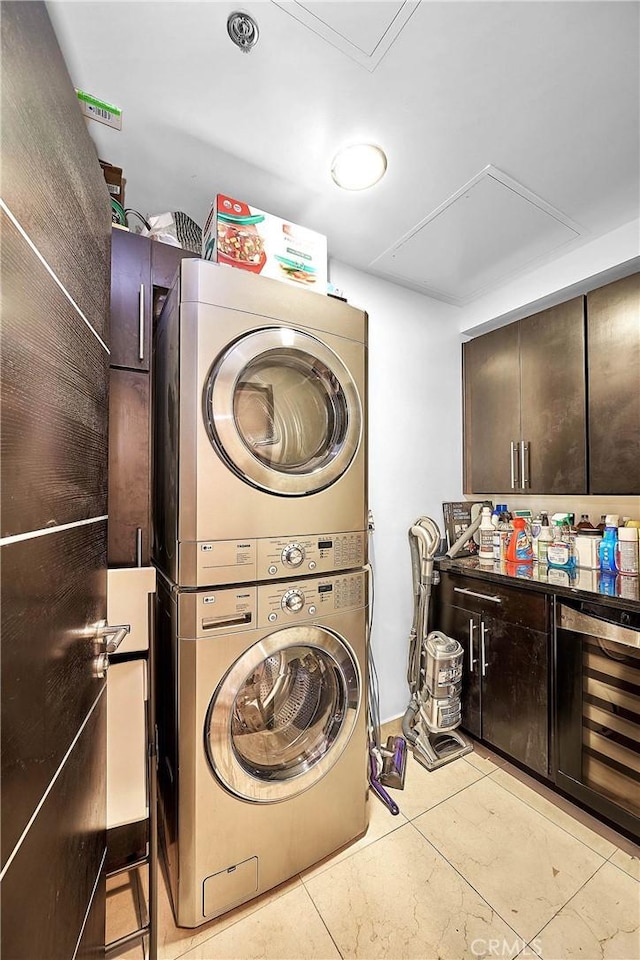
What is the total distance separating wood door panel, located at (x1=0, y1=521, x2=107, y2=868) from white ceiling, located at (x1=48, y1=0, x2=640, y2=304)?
1.35m

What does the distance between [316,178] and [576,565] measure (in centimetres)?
216

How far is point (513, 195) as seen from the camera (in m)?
1.69

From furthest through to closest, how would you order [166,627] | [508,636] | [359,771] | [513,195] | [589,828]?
[508,636]
[513,195]
[589,828]
[359,771]
[166,627]

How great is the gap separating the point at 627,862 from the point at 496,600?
Answer: 94cm

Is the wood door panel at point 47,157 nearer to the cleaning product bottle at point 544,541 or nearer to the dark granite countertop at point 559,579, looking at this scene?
the dark granite countertop at point 559,579

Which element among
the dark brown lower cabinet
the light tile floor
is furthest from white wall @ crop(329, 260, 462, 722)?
the light tile floor

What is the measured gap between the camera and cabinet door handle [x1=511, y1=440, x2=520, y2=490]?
2303mm

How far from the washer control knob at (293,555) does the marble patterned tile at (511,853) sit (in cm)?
120

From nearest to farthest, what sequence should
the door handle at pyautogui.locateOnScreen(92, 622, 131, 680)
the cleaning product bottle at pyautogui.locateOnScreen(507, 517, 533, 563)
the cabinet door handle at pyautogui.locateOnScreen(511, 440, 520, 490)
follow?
the door handle at pyautogui.locateOnScreen(92, 622, 131, 680) → the cleaning product bottle at pyautogui.locateOnScreen(507, 517, 533, 563) → the cabinet door handle at pyautogui.locateOnScreen(511, 440, 520, 490)

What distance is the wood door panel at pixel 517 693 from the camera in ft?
5.58

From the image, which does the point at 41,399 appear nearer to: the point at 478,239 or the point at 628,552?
the point at 478,239

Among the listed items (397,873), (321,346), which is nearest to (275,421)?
(321,346)

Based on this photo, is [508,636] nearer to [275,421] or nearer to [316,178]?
[275,421]

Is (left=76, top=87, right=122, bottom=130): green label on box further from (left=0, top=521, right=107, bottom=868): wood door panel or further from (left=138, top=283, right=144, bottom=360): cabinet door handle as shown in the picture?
(left=0, top=521, right=107, bottom=868): wood door panel
